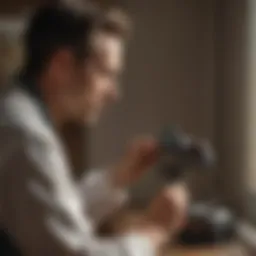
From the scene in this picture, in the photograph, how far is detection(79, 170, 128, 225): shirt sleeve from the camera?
2.49 ft

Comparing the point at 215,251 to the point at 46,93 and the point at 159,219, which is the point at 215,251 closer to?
the point at 159,219

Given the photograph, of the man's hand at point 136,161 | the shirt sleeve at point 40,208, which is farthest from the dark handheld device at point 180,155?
the shirt sleeve at point 40,208

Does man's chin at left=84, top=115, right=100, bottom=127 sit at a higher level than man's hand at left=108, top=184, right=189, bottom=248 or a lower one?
higher

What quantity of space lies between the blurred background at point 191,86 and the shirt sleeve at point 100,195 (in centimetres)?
2

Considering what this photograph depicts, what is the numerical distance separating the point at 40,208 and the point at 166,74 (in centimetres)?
24

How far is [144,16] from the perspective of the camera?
79cm

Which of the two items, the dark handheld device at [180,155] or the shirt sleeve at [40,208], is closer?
the shirt sleeve at [40,208]

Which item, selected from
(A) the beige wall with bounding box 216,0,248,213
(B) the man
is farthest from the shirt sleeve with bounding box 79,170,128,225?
(A) the beige wall with bounding box 216,0,248,213

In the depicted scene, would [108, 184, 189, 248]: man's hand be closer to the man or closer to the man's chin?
the man

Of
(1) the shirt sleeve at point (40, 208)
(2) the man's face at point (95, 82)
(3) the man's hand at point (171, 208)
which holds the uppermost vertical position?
(2) the man's face at point (95, 82)

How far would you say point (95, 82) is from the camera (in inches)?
29.8

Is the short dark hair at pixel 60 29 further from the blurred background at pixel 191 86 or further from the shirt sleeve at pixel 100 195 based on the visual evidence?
the shirt sleeve at pixel 100 195

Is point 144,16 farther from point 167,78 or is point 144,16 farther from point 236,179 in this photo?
point 236,179

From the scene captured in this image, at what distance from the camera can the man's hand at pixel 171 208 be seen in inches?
29.9
